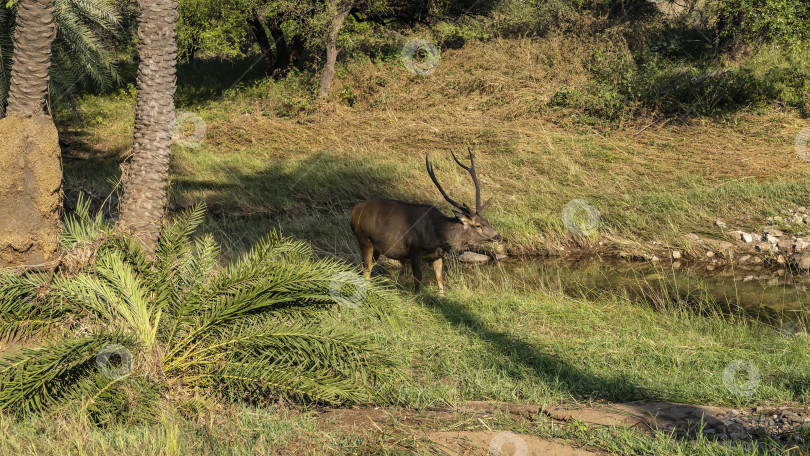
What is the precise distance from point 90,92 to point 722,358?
27.3m

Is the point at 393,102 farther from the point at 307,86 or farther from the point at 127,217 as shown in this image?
the point at 127,217

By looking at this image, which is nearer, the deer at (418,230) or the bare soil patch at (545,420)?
the bare soil patch at (545,420)

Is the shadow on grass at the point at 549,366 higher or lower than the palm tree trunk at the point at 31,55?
lower

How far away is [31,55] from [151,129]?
1.35 metres

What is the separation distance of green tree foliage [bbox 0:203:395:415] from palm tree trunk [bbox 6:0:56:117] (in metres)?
1.76

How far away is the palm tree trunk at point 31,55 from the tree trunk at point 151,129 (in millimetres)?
893

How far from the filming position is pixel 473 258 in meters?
13.6

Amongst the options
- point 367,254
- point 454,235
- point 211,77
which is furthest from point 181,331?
point 211,77

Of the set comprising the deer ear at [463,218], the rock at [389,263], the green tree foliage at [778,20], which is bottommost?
the rock at [389,263]

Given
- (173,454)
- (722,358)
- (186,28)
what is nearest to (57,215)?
(173,454)

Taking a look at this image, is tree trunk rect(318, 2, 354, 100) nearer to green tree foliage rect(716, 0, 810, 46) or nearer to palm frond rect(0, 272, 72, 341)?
green tree foliage rect(716, 0, 810, 46)

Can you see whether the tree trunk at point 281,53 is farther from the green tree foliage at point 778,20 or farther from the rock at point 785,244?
the rock at point 785,244

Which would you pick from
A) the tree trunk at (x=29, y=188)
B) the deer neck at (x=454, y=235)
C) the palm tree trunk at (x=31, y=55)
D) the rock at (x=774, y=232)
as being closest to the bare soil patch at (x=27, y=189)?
the tree trunk at (x=29, y=188)

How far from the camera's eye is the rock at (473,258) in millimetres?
13501
